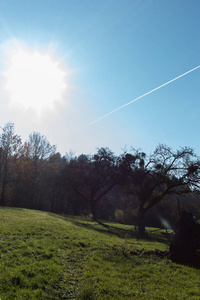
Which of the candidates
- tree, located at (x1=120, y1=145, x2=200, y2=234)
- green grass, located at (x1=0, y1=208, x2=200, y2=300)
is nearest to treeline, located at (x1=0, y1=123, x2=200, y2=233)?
tree, located at (x1=120, y1=145, x2=200, y2=234)

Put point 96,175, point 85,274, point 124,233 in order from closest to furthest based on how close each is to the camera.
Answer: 1. point 85,274
2. point 124,233
3. point 96,175

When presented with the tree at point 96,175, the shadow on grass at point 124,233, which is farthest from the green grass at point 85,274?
the tree at point 96,175

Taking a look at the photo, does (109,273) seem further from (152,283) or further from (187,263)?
(187,263)

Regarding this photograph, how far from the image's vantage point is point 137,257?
438 inches

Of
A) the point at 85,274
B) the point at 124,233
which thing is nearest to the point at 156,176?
the point at 124,233

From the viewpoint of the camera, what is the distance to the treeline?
2742 centimetres

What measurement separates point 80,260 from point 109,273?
204cm

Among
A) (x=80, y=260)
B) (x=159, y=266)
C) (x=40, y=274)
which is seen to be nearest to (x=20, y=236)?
(x=80, y=260)

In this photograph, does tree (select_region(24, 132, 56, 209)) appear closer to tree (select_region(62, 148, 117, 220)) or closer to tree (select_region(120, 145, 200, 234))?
tree (select_region(62, 148, 117, 220))

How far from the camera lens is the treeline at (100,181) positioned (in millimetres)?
27422

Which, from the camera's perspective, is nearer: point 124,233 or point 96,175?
point 124,233

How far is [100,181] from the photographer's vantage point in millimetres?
40906

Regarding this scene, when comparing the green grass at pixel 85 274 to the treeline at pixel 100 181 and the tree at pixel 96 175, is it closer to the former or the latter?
the treeline at pixel 100 181

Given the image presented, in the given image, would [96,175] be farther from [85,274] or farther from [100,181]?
[85,274]
